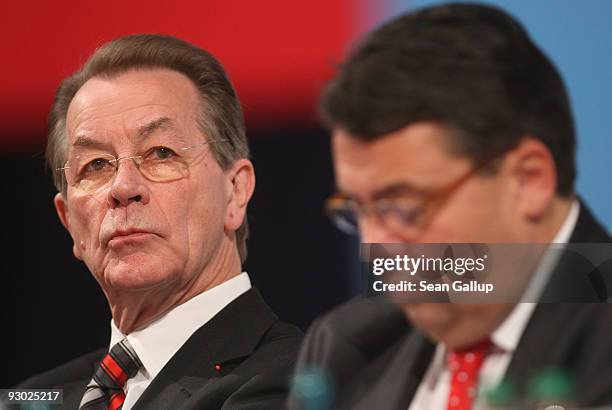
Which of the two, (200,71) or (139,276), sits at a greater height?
(200,71)

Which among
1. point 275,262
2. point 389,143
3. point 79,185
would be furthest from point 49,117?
point 389,143

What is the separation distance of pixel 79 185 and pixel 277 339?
53 cm

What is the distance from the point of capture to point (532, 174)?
1.42 metres

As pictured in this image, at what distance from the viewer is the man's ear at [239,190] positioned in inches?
85.6

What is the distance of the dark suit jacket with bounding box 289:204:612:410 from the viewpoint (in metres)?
1.46

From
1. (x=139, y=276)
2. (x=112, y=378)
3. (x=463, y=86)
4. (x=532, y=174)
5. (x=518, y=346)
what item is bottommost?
(x=112, y=378)

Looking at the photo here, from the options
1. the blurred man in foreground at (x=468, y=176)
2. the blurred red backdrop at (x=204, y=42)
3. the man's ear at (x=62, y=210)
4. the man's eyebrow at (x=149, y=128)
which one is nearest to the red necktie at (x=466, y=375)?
the blurred man in foreground at (x=468, y=176)

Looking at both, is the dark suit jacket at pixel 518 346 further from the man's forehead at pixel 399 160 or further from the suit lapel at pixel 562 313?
the man's forehead at pixel 399 160

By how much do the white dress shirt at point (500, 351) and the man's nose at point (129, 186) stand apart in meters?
0.79

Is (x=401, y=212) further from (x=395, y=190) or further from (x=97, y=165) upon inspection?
(x=97, y=165)

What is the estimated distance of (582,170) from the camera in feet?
5.02

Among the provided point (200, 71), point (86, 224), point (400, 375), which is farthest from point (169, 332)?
point (400, 375)

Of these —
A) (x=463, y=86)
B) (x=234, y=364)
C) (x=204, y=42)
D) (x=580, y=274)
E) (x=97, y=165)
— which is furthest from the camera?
(x=204, y=42)

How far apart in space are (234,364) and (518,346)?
2.43ft
